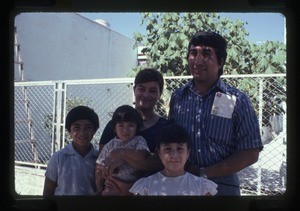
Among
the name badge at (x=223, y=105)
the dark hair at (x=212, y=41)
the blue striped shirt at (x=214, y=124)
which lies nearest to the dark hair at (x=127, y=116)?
the blue striped shirt at (x=214, y=124)

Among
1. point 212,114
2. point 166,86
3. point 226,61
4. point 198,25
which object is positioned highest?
point 198,25

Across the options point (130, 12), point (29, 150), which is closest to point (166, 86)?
point (130, 12)

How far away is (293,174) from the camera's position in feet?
8.59

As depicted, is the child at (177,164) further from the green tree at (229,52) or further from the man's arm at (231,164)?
the green tree at (229,52)

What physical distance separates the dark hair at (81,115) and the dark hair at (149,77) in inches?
15.3

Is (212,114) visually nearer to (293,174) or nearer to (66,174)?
(293,174)

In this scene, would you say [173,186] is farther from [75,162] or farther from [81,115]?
[81,115]

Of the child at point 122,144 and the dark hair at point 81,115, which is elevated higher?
the dark hair at point 81,115

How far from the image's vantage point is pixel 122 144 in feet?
8.46

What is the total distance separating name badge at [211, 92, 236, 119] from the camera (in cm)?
256

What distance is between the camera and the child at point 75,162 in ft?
8.68

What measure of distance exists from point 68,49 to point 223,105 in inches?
48.2

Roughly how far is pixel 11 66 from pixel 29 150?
641mm

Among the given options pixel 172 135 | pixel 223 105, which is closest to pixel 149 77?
pixel 172 135
